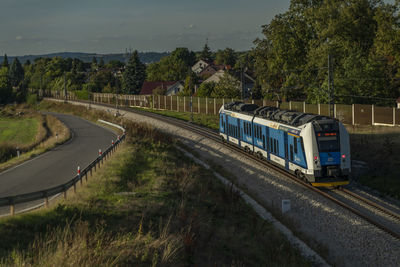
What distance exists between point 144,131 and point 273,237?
2647cm

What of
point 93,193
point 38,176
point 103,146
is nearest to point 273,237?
point 93,193

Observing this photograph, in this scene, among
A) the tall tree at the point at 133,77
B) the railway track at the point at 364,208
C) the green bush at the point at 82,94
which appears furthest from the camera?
the green bush at the point at 82,94

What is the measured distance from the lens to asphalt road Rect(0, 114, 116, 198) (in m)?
19.8

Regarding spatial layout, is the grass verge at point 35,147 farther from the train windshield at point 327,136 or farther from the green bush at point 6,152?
the train windshield at point 327,136

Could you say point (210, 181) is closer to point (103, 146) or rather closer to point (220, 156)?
point (220, 156)

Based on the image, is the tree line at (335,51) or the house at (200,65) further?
the house at (200,65)

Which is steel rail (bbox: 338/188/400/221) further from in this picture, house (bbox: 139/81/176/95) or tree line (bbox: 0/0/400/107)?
house (bbox: 139/81/176/95)

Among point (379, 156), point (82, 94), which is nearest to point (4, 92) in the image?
point (82, 94)

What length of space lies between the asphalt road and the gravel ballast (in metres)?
9.31

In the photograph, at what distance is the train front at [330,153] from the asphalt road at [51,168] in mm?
11955

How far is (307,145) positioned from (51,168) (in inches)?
552

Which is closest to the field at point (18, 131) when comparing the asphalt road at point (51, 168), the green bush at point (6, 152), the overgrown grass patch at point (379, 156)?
the green bush at point (6, 152)

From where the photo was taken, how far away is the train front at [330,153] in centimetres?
2053

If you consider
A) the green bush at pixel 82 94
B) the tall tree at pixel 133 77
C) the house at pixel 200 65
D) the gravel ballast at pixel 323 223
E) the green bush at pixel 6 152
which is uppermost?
the house at pixel 200 65
